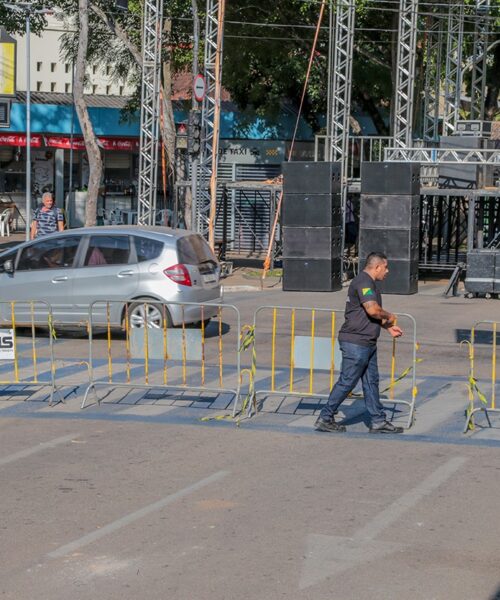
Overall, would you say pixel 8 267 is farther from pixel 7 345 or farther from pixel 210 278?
pixel 7 345

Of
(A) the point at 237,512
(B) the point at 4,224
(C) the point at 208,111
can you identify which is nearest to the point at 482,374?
(A) the point at 237,512

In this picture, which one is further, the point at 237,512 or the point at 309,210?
the point at 309,210

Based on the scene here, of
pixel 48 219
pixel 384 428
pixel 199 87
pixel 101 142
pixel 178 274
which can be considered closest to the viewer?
pixel 384 428

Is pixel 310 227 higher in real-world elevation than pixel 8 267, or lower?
higher

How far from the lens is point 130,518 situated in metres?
8.12

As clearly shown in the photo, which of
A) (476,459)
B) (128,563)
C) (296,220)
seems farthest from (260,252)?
(128,563)

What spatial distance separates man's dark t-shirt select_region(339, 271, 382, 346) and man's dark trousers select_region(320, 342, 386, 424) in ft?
0.22

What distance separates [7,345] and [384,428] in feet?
13.8

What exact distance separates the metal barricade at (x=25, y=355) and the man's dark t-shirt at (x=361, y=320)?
3420 millimetres

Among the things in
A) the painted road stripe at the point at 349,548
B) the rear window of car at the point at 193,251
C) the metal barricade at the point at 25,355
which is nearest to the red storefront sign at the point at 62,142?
the metal barricade at the point at 25,355

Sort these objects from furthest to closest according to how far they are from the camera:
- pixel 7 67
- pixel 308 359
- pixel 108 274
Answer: pixel 7 67 → pixel 108 274 → pixel 308 359

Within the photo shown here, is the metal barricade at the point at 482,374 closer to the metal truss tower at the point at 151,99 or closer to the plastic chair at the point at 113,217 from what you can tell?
the metal truss tower at the point at 151,99

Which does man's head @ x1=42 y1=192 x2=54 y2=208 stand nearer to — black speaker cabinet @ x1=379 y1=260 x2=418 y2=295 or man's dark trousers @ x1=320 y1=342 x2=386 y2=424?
black speaker cabinet @ x1=379 y1=260 x2=418 y2=295

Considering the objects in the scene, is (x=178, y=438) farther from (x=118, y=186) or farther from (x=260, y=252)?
(x=118, y=186)
